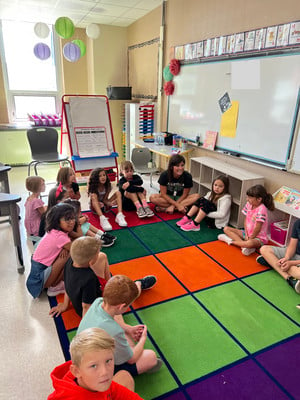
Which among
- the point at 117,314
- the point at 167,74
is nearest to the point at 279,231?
the point at 117,314

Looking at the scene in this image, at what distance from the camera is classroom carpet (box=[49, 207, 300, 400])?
1564mm

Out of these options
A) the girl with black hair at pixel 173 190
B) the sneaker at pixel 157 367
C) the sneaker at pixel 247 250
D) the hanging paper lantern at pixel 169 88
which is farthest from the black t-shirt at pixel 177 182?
the sneaker at pixel 157 367

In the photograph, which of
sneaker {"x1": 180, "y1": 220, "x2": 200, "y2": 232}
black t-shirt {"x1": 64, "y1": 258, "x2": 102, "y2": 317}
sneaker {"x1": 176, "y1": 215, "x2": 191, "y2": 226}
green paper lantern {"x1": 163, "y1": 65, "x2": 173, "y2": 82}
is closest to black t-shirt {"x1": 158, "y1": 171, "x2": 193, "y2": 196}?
sneaker {"x1": 176, "y1": 215, "x2": 191, "y2": 226}

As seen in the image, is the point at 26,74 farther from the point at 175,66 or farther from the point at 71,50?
the point at 175,66

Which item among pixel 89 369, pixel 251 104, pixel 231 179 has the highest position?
pixel 251 104

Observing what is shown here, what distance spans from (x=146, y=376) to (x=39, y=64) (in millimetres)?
6591

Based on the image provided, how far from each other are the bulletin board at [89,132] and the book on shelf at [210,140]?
1.39 m

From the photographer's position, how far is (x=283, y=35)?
Result: 281 cm

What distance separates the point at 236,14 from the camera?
336 cm

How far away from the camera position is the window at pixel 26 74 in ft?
19.6

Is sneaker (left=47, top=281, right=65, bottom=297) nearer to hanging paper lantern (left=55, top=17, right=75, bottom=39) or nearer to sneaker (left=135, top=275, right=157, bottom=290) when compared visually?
sneaker (left=135, top=275, right=157, bottom=290)

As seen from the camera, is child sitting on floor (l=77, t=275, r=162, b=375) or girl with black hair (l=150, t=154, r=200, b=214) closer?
child sitting on floor (l=77, t=275, r=162, b=375)

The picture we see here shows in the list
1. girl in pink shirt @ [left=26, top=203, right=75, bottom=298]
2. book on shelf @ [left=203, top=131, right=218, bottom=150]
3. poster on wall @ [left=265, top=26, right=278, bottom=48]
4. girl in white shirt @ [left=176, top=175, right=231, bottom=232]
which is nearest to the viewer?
girl in pink shirt @ [left=26, top=203, right=75, bottom=298]

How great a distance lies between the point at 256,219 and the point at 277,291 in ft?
2.38
